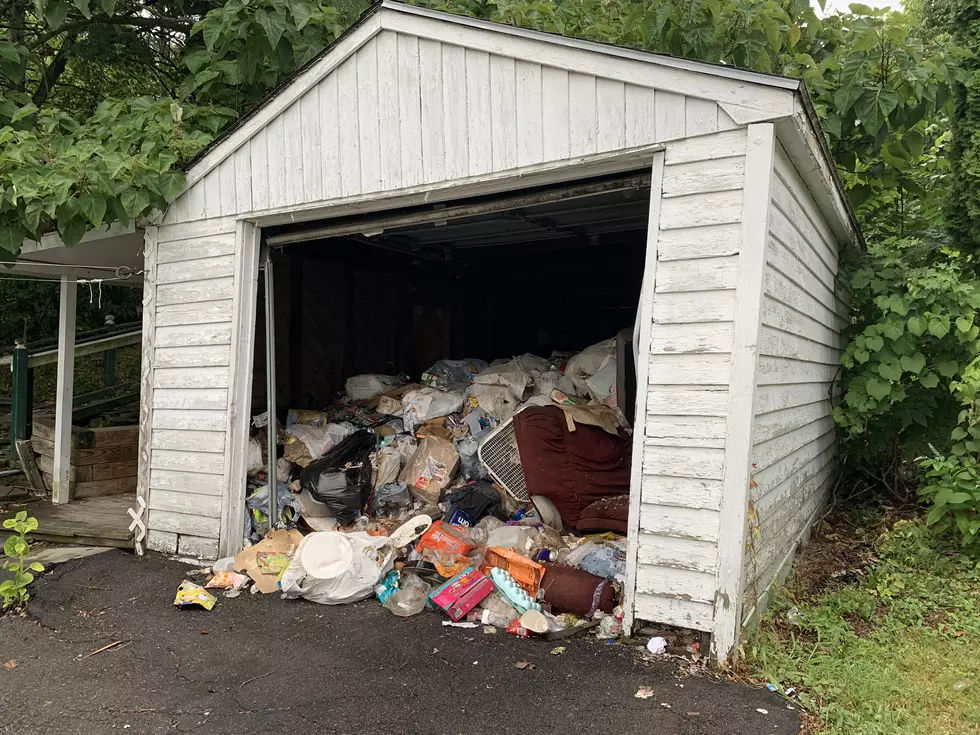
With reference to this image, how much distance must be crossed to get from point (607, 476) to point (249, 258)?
128 inches

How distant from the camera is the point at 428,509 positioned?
225 inches

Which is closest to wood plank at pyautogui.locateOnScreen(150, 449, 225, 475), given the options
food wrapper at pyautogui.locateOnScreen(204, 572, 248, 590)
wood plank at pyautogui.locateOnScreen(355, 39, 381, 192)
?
food wrapper at pyautogui.locateOnScreen(204, 572, 248, 590)

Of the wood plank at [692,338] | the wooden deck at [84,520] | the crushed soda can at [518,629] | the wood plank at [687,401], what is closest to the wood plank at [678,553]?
the wood plank at [687,401]

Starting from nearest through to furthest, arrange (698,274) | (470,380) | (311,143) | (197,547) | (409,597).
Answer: (698,274) < (409,597) < (311,143) < (197,547) < (470,380)

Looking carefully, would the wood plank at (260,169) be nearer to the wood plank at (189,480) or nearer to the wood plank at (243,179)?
the wood plank at (243,179)

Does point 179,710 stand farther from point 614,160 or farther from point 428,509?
point 614,160

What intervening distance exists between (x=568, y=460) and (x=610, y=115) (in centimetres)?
266

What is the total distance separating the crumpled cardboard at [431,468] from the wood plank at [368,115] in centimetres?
241

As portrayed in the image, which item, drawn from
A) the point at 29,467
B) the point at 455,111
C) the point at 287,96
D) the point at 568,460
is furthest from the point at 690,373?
the point at 29,467

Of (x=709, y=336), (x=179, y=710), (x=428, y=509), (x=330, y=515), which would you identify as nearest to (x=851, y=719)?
(x=709, y=336)

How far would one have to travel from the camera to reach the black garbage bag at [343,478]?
5637 millimetres

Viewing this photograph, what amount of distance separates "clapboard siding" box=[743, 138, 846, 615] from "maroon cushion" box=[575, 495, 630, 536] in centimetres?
105

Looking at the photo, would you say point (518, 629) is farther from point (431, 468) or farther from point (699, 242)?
point (699, 242)

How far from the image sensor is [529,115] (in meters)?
3.88
